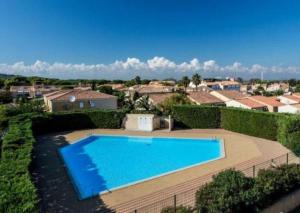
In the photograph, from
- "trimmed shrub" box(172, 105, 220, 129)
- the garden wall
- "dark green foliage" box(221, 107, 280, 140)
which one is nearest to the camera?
the garden wall

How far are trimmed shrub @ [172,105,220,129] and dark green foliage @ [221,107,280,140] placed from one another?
0.88 m

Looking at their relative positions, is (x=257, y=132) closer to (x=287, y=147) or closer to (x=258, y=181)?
(x=287, y=147)

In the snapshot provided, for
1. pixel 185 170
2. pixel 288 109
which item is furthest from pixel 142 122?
pixel 288 109

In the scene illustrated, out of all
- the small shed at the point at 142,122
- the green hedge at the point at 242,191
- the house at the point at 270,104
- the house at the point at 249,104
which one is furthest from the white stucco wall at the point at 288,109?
the green hedge at the point at 242,191

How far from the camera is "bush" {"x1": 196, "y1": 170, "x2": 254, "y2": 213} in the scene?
8.20 meters

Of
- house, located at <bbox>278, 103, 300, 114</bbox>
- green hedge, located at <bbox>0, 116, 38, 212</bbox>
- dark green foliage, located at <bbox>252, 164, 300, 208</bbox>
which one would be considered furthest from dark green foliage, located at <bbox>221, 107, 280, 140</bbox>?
house, located at <bbox>278, 103, 300, 114</bbox>

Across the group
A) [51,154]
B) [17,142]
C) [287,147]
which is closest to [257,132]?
[287,147]

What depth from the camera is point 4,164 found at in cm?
1198

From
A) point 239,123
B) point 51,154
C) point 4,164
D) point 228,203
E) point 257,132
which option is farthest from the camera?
point 239,123

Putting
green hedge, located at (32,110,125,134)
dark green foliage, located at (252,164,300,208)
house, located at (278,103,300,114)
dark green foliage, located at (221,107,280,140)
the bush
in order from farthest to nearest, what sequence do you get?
1. house, located at (278,103,300,114)
2. green hedge, located at (32,110,125,134)
3. dark green foliage, located at (221,107,280,140)
4. dark green foliage, located at (252,164,300,208)
5. the bush

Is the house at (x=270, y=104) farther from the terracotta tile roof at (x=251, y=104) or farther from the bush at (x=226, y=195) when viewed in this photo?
the bush at (x=226, y=195)

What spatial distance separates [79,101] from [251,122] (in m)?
→ 24.9

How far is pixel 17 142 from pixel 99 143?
29.9 ft

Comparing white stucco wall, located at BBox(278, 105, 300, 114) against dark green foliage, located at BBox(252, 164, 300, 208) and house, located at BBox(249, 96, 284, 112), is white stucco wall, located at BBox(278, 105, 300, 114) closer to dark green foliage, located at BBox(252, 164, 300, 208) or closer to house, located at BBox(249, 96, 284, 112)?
house, located at BBox(249, 96, 284, 112)
